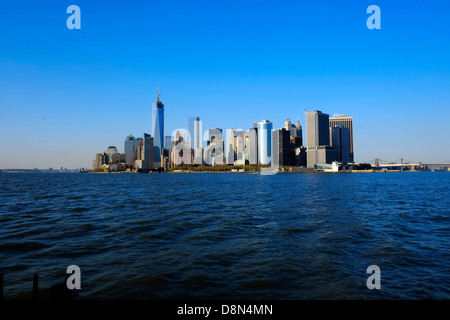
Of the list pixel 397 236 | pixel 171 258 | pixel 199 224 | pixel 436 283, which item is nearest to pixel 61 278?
pixel 171 258

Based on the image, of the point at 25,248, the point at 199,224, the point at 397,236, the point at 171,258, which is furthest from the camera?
the point at 199,224

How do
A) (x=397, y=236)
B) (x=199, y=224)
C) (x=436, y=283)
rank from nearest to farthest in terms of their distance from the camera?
1. (x=436, y=283)
2. (x=397, y=236)
3. (x=199, y=224)

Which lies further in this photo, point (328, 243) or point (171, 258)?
point (328, 243)
